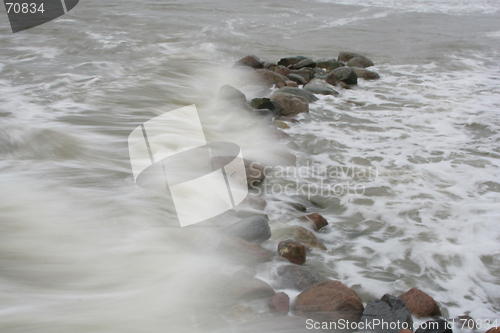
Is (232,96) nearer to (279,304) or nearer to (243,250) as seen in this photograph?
(243,250)

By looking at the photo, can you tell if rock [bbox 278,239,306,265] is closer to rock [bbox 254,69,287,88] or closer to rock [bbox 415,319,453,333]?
rock [bbox 415,319,453,333]

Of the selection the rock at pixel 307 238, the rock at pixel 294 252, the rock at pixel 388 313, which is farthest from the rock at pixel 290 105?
the rock at pixel 388 313

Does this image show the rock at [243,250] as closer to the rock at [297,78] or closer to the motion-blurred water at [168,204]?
the motion-blurred water at [168,204]

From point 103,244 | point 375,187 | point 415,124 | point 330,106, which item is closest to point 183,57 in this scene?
point 330,106

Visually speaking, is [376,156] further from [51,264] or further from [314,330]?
[51,264]

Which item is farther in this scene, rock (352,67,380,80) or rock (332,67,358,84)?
rock (352,67,380,80)

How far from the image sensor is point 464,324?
6.72 ft

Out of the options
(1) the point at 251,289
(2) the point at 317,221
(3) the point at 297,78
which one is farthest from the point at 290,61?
(1) the point at 251,289

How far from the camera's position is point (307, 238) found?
262cm

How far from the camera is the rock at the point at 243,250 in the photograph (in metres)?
2.39

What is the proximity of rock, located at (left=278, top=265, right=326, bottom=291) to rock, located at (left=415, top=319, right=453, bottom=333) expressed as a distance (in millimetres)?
550

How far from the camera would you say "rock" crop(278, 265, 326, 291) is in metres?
2.23

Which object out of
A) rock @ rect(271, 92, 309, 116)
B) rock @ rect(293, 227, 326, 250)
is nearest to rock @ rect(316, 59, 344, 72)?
rock @ rect(271, 92, 309, 116)

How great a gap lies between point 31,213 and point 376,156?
2.85 meters
